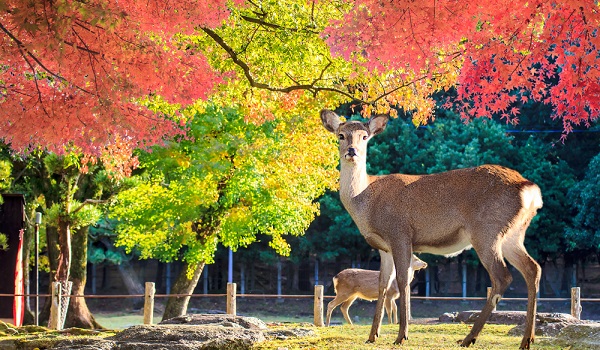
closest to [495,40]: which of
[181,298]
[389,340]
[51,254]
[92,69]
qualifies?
[389,340]

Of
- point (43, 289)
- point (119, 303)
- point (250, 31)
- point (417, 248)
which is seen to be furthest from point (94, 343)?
point (43, 289)

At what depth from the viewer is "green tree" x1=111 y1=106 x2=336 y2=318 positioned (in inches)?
900

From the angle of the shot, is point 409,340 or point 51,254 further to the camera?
point 51,254

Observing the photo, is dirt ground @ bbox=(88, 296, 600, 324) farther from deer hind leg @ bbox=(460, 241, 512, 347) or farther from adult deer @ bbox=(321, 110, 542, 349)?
deer hind leg @ bbox=(460, 241, 512, 347)

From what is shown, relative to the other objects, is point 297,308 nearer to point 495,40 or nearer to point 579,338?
point 579,338

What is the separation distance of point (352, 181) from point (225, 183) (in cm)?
1208

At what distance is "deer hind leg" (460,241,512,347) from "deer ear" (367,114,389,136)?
2.44m

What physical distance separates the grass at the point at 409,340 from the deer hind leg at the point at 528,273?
0.64ft

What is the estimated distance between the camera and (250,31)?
17.3 meters

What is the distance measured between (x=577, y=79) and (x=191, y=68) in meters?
5.81

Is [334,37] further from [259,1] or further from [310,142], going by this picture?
[310,142]

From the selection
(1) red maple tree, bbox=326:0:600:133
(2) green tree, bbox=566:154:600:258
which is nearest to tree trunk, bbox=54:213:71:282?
(1) red maple tree, bbox=326:0:600:133

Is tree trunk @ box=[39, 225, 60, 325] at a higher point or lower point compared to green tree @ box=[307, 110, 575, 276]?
lower

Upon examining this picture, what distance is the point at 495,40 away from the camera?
9.60m
